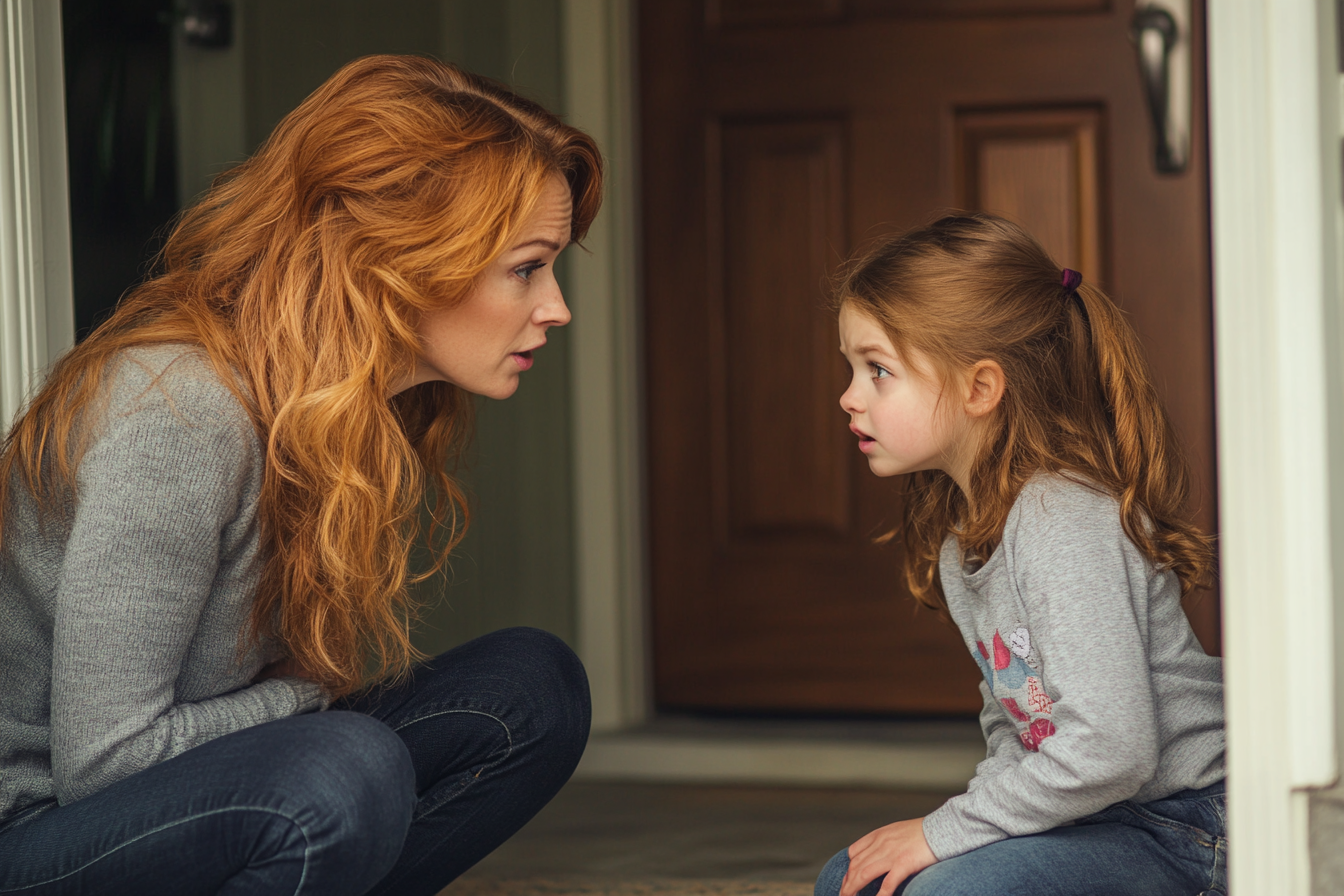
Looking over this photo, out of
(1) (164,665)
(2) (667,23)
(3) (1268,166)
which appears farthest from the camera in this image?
(2) (667,23)

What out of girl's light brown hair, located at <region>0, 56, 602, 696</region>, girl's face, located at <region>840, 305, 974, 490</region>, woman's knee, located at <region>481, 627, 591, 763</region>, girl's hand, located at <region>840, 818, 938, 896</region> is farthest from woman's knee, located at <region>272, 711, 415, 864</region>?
girl's face, located at <region>840, 305, 974, 490</region>

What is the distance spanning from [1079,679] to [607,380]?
138 centimetres

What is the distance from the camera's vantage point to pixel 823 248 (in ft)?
7.30

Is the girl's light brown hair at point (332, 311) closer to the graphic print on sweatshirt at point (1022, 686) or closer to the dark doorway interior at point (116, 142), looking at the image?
the dark doorway interior at point (116, 142)

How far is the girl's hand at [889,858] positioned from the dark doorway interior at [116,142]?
98cm

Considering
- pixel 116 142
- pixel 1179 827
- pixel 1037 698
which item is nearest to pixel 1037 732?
pixel 1037 698

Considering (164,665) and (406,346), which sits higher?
(406,346)

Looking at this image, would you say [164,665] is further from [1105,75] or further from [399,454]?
[1105,75]

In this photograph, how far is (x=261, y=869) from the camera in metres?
0.96

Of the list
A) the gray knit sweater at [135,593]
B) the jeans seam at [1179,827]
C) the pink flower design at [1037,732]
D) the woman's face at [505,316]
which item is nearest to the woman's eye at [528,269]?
the woman's face at [505,316]

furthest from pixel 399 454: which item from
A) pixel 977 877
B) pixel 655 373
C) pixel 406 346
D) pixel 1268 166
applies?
pixel 655 373

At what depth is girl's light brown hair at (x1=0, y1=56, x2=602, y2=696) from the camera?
1.05 metres

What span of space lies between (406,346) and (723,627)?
1289 mm

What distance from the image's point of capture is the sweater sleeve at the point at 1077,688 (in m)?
1.00
